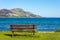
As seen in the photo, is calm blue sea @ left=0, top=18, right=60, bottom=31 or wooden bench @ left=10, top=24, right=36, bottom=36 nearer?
wooden bench @ left=10, top=24, right=36, bottom=36

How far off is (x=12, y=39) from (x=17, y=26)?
6.35ft

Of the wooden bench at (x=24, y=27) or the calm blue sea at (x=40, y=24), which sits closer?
the wooden bench at (x=24, y=27)

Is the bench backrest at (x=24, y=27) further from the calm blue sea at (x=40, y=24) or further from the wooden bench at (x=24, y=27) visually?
the calm blue sea at (x=40, y=24)

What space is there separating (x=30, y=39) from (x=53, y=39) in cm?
176

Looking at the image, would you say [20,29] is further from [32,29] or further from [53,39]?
[53,39]

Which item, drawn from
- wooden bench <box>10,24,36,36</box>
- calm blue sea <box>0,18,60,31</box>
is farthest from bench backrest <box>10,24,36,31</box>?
calm blue sea <box>0,18,60,31</box>

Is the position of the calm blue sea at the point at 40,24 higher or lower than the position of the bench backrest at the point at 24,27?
lower

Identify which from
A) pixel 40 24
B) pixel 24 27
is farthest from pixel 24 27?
pixel 40 24

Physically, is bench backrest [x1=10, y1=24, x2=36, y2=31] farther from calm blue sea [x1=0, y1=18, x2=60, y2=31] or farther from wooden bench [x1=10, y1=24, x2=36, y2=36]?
calm blue sea [x1=0, y1=18, x2=60, y2=31]

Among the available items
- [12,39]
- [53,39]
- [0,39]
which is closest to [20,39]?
[12,39]

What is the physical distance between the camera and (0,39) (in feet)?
47.6

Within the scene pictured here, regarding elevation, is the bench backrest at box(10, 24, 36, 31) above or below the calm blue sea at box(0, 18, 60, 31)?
above

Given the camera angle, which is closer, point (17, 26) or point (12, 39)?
point (12, 39)

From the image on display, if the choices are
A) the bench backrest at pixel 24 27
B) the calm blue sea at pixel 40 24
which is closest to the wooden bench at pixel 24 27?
the bench backrest at pixel 24 27
